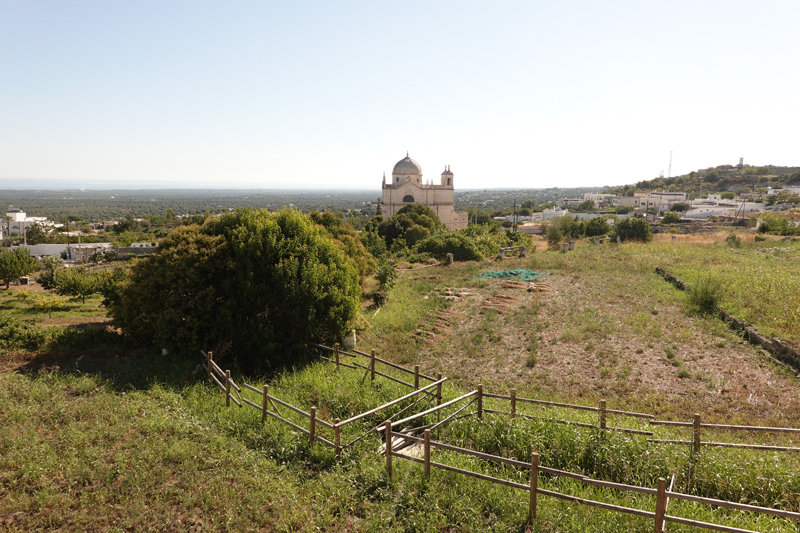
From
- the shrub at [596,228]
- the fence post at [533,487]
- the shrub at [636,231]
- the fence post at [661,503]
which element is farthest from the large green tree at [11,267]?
the shrub at [596,228]

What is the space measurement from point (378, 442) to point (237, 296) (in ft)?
20.9

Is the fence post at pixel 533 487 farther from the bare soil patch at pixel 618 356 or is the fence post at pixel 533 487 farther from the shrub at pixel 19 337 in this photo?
the shrub at pixel 19 337

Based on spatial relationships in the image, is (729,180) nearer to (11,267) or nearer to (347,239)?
(347,239)

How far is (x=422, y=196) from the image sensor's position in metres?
62.5

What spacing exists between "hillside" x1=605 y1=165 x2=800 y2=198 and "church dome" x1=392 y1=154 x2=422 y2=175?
86.0 meters

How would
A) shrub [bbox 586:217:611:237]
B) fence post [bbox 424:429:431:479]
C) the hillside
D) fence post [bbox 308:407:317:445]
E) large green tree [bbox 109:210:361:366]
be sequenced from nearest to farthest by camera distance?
fence post [bbox 424:429:431:479], fence post [bbox 308:407:317:445], large green tree [bbox 109:210:361:366], shrub [bbox 586:217:611:237], the hillside

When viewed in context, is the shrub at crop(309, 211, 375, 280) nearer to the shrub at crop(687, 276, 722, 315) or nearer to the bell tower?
the shrub at crop(687, 276, 722, 315)

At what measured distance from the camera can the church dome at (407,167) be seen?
2542 inches

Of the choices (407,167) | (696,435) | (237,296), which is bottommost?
(696,435)

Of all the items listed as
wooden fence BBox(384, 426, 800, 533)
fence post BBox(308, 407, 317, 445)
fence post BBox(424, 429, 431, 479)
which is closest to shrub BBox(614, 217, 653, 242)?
wooden fence BBox(384, 426, 800, 533)

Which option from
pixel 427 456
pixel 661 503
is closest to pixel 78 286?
pixel 427 456

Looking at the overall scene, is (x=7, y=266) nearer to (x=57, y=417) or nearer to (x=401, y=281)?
(x=401, y=281)

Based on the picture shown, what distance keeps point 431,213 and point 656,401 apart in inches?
1658

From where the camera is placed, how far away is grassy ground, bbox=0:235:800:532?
18.8 ft
